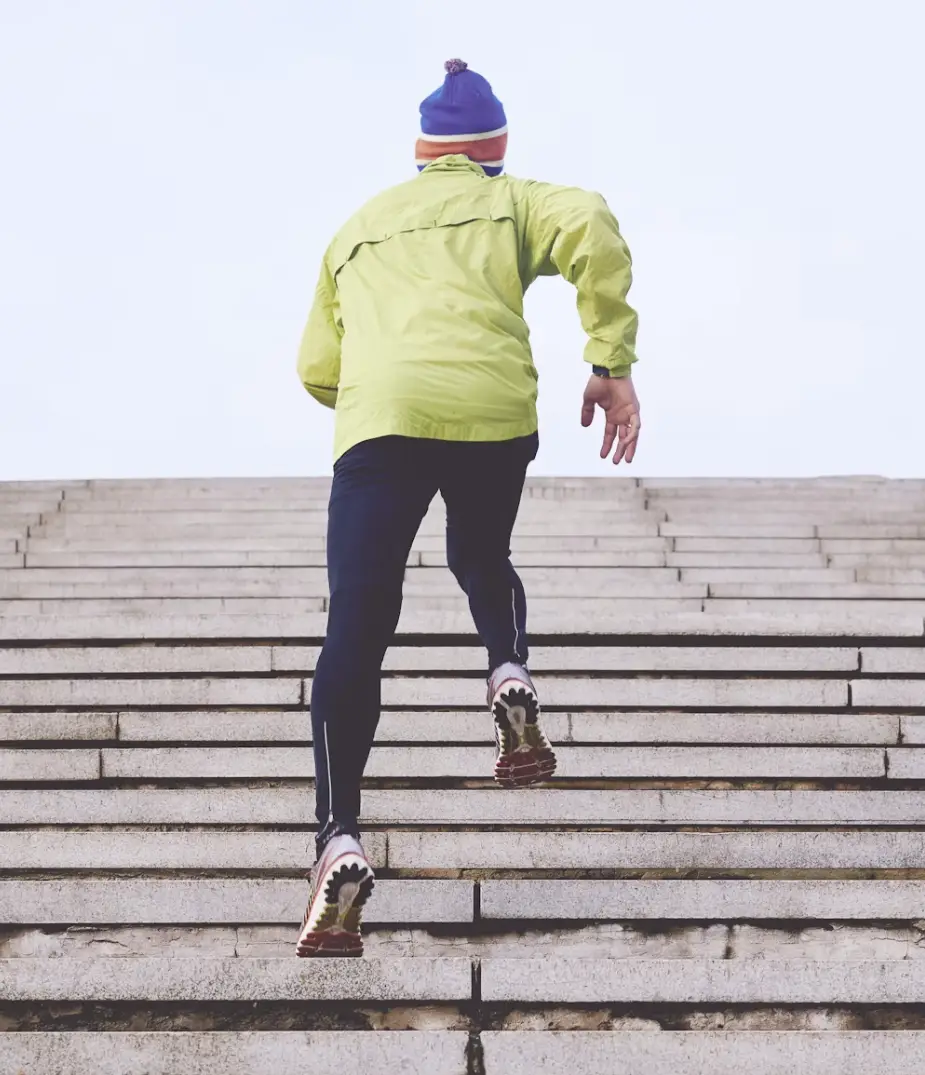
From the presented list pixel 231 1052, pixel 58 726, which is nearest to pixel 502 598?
pixel 231 1052

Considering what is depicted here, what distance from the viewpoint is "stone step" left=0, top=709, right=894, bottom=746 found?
10.9 feet

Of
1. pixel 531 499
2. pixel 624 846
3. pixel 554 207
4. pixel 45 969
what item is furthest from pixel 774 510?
pixel 45 969

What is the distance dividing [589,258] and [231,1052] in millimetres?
1589

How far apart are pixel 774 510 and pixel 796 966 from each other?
4.02m

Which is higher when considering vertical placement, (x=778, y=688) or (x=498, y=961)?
(x=778, y=688)

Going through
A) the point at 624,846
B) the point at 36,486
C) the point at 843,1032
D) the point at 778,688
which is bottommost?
the point at 843,1032

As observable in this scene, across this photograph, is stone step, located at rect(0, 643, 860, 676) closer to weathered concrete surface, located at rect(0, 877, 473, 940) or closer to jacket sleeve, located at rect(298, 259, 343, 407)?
weathered concrete surface, located at rect(0, 877, 473, 940)

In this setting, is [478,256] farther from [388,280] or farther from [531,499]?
[531,499]

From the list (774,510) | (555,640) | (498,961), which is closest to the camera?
(498,961)

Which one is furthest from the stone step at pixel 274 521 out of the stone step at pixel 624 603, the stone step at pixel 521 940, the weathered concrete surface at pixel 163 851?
the stone step at pixel 521 940

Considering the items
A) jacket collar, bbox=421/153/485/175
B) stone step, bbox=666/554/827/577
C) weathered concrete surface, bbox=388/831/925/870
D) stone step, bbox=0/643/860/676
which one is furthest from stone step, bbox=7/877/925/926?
stone step, bbox=666/554/827/577

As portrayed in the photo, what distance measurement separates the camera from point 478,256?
2.39 m

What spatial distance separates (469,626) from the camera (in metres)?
3.96

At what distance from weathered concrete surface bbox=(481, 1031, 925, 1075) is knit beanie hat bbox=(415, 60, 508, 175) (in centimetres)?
170
